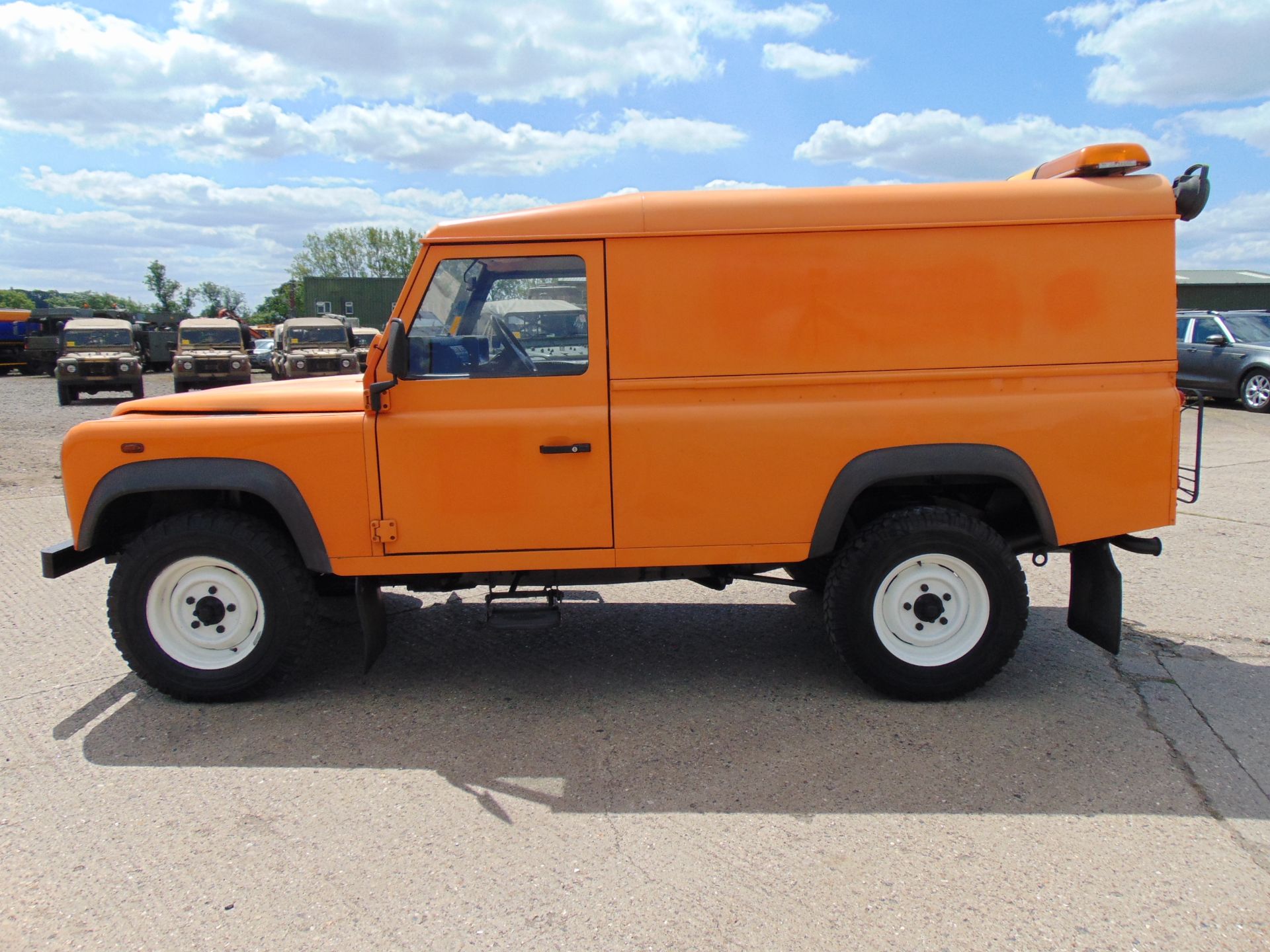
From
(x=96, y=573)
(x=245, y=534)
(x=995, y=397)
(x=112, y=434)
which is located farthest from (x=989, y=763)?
(x=96, y=573)

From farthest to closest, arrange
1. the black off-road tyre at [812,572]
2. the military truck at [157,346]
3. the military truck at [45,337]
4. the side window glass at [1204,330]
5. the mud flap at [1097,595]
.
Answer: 1. the military truck at [157,346]
2. the military truck at [45,337]
3. the side window glass at [1204,330]
4. the black off-road tyre at [812,572]
5. the mud flap at [1097,595]

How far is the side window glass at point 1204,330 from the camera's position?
663 inches

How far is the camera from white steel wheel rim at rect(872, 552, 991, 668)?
4.32 m

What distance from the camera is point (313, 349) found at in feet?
75.4

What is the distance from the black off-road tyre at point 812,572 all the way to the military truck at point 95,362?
21375 mm

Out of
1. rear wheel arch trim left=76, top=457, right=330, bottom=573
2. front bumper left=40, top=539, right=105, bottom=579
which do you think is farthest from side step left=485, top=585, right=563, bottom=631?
front bumper left=40, top=539, right=105, bottom=579

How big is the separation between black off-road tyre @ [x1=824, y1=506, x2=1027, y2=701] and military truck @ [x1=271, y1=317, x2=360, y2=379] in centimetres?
1984

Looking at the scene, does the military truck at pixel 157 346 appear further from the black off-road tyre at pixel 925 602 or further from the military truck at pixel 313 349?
the black off-road tyre at pixel 925 602

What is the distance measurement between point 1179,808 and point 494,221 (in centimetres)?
363

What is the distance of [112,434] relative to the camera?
423 cm

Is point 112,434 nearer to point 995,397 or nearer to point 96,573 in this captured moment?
point 96,573

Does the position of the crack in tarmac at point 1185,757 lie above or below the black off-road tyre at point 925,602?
below

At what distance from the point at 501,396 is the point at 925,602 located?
7.18 feet

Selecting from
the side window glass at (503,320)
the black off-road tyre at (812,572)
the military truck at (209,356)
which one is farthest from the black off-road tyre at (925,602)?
the military truck at (209,356)
